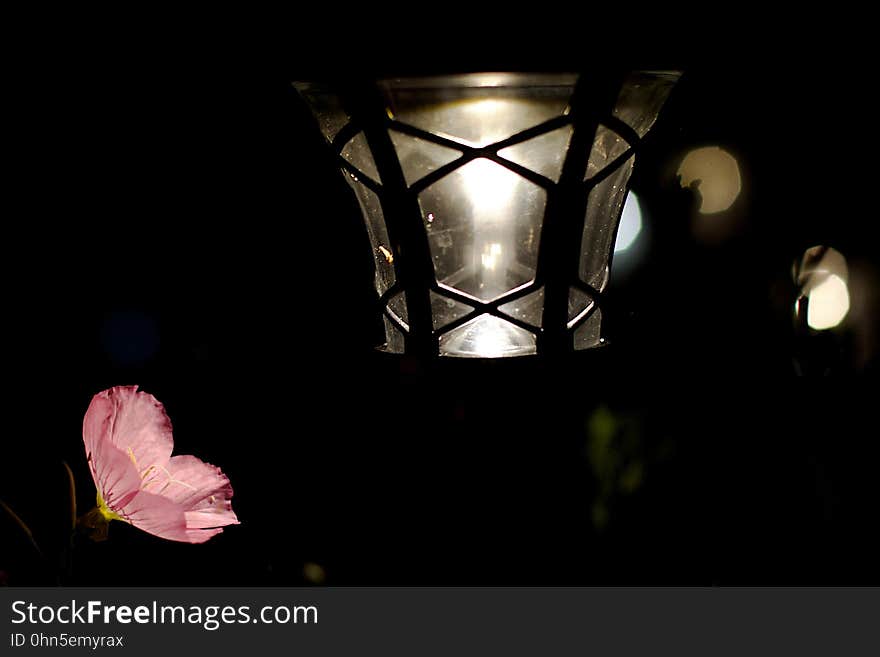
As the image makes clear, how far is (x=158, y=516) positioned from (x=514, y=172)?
486 millimetres

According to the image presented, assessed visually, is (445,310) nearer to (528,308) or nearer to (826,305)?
(528,308)

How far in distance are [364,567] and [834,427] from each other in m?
0.81

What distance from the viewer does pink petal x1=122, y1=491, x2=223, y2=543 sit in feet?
2.57

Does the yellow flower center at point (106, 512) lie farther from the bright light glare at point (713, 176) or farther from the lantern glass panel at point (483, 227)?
the bright light glare at point (713, 176)

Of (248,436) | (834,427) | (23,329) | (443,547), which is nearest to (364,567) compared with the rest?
(443,547)

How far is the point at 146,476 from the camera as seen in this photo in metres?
0.84

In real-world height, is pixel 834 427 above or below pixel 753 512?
above

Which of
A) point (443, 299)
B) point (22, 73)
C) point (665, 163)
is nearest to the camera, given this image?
point (443, 299)

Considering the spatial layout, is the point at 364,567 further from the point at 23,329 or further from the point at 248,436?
the point at 23,329

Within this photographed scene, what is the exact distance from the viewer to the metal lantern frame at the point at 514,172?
2.26 feet

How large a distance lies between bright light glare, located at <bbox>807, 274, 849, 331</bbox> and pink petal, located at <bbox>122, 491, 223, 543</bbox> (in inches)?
39.9

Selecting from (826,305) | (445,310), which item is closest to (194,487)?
(445,310)

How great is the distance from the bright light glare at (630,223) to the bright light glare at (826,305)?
1.00 ft

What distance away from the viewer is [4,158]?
3.69 ft
